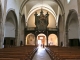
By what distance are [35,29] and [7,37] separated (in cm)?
868

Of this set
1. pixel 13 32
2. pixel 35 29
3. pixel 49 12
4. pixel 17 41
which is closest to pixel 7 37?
pixel 13 32

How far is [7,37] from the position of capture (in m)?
21.1

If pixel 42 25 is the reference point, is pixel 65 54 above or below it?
below

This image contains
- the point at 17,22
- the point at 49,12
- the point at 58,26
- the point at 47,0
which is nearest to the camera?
the point at 17,22

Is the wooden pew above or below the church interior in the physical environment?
below

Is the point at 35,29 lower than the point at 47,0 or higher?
lower

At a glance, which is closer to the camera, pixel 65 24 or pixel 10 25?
pixel 65 24

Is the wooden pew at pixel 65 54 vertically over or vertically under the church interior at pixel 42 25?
under

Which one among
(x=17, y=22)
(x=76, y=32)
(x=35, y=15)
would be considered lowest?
(x=76, y=32)

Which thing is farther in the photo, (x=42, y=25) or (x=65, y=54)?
(x=42, y=25)

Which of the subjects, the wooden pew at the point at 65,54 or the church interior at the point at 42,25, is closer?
the wooden pew at the point at 65,54

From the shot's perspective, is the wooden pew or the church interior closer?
the wooden pew

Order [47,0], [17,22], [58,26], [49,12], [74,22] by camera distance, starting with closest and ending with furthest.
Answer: [17,22]
[74,22]
[47,0]
[58,26]
[49,12]

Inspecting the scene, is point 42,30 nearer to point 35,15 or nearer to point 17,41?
point 35,15
